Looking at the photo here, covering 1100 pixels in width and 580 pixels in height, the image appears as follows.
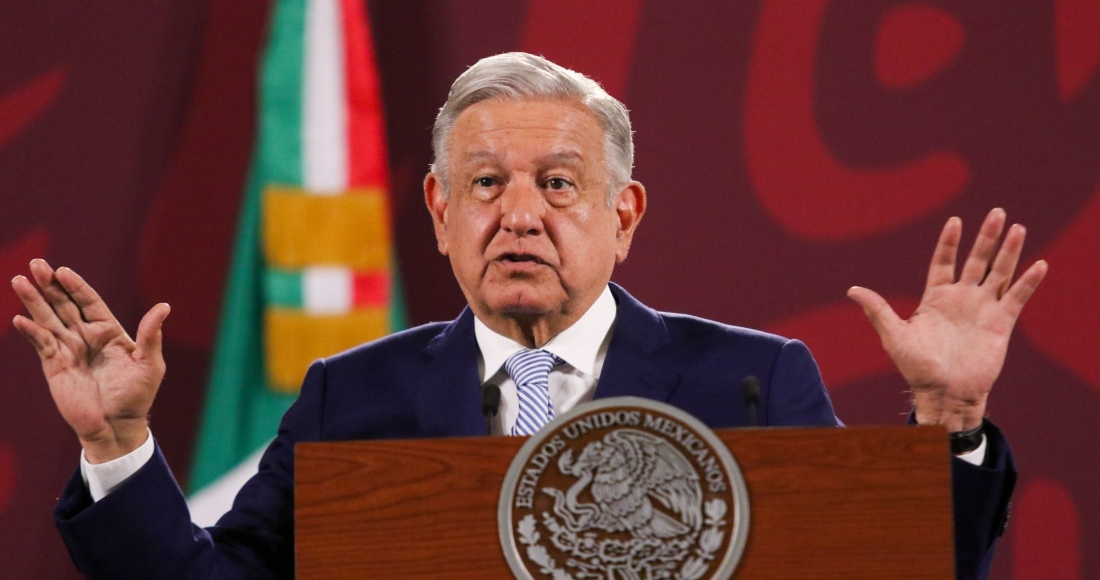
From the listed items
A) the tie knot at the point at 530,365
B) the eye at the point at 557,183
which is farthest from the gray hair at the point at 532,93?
the tie knot at the point at 530,365

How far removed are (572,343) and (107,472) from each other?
810mm

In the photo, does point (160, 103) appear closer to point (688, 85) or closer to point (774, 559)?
point (688, 85)

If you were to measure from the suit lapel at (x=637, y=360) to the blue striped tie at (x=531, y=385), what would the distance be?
0.09 m

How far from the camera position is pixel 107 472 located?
67.1 inches

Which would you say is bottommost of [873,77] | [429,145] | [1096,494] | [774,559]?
[1096,494]

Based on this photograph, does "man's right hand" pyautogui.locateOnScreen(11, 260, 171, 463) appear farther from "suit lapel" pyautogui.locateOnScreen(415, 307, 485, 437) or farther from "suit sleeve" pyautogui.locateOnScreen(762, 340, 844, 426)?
"suit sleeve" pyautogui.locateOnScreen(762, 340, 844, 426)

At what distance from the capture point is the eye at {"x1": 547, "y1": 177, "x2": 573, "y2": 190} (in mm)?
2139

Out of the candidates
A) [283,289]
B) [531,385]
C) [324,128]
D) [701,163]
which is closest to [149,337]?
[531,385]

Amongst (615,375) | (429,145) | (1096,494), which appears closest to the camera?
(615,375)

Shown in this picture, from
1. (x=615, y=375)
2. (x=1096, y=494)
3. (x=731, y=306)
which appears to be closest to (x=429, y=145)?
(x=731, y=306)

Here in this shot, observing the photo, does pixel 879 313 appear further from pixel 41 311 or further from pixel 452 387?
pixel 41 311

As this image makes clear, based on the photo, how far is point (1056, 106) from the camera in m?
3.16

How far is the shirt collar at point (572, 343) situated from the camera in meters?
2.11

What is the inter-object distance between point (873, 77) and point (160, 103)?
74.7 inches
